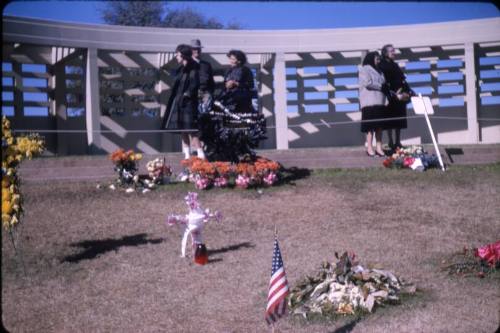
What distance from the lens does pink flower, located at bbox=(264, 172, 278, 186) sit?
9.69 m

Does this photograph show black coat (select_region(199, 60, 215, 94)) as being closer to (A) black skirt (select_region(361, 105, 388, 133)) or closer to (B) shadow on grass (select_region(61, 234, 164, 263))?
(A) black skirt (select_region(361, 105, 388, 133))

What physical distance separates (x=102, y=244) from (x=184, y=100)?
4.18 meters

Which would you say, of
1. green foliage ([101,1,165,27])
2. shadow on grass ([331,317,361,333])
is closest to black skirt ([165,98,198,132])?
shadow on grass ([331,317,361,333])

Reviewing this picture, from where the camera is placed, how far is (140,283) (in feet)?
19.6

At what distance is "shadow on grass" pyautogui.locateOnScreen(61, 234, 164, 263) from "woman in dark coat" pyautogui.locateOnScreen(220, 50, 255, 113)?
3.61 meters

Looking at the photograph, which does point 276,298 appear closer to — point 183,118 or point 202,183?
point 202,183

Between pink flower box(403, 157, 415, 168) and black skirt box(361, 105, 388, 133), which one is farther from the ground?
black skirt box(361, 105, 388, 133)

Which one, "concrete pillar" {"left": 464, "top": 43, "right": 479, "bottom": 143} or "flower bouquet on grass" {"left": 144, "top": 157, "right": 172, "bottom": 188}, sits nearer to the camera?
"flower bouquet on grass" {"left": 144, "top": 157, "right": 172, "bottom": 188}

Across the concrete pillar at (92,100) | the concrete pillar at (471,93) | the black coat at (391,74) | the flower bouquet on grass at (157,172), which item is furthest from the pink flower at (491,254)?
the concrete pillar at (471,93)

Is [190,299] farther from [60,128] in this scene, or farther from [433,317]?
[60,128]

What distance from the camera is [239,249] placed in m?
6.96

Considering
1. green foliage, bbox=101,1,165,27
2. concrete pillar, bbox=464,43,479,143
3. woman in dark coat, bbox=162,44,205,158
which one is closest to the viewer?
woman in dark coat, bbox=162,44,205,158

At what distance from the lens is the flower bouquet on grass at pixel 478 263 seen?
5.83 m

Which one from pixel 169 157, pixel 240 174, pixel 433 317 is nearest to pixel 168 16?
pixel 169 157
